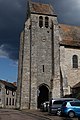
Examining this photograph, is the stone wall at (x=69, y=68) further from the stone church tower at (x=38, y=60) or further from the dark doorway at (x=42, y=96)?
the dark doorway at (x=42, y=96)

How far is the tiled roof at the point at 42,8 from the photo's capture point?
47503 mm

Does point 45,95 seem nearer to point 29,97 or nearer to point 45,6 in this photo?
point 29,97

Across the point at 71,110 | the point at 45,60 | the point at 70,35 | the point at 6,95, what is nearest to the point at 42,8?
the point at 70,35

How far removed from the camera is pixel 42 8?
49125 mm

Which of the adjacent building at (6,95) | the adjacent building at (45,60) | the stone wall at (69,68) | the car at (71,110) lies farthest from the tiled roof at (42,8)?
the adjacent building at (6,95)

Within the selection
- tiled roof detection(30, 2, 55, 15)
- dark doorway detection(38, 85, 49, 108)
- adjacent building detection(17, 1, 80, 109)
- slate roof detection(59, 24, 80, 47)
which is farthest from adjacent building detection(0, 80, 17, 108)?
tiled roof detection(30, 2, 55, 15)

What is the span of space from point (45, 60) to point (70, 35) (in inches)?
317

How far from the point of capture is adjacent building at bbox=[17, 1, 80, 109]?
41.8 m

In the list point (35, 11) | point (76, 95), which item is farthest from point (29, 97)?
point (35, 11)

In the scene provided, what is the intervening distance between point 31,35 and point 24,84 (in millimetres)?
8901

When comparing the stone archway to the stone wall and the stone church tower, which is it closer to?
the stone church tower

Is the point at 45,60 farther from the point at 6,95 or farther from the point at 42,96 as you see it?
the point at 6,95

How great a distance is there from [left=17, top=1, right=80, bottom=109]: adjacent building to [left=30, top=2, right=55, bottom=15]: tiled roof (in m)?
0.25

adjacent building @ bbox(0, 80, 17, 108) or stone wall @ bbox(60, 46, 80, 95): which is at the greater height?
stone wall @ bbox(60, 46, 80, 95)
